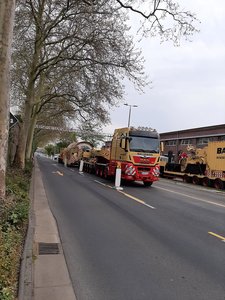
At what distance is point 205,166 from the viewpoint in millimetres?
34094

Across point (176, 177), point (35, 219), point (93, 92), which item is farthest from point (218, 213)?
point (176, 177)

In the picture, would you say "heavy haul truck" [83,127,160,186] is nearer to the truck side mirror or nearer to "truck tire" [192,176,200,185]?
the truck side mirror

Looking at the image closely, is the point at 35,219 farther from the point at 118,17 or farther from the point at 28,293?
the point at 118,17

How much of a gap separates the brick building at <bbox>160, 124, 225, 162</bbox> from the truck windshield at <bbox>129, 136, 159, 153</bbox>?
32.3 meters

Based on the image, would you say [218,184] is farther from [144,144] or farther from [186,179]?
[144,144]

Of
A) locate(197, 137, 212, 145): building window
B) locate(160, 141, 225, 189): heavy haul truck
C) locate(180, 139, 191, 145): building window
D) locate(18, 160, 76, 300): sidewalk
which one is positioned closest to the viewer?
locate(18, 160, 76, 300): sidewalk

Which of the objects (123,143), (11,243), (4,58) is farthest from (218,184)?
(11,243)

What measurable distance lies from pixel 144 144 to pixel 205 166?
12.0 meters

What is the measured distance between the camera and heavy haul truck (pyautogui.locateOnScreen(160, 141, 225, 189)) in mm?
31891

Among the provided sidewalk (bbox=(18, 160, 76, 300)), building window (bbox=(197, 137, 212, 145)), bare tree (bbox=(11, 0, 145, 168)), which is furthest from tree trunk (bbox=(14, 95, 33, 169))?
building window (bbox=(197, 137, 212, 145))

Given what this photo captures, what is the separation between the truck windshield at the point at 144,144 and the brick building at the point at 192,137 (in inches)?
1272

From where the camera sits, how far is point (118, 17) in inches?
862

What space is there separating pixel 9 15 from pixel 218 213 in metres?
9.20

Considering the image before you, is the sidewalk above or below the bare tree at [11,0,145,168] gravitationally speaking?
below
